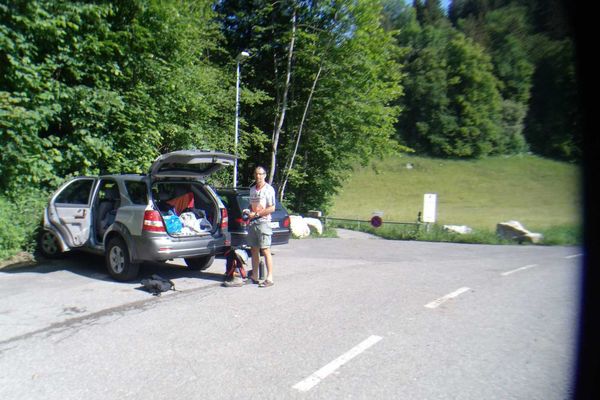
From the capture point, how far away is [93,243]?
799cm

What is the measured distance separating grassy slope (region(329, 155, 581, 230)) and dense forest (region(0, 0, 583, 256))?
1874cm

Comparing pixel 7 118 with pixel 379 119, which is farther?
pixel 379 119

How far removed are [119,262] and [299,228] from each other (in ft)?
31.4

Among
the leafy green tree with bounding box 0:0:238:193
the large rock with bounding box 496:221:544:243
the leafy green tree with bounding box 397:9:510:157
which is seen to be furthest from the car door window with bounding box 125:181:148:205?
the leafy green tree with bounding box 397:9:510:157

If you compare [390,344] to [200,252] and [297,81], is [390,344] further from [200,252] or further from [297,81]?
[297,81]

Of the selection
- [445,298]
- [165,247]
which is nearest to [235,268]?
[165,247]

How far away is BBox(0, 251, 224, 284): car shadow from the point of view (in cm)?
811

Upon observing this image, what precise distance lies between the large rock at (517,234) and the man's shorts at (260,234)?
13039 millimetres

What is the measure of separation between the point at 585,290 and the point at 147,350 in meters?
7.43

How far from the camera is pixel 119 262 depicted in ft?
24.5

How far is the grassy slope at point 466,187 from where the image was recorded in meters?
44.8

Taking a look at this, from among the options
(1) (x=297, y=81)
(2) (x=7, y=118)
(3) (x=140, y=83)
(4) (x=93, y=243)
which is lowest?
(4) (x=93, y=243)

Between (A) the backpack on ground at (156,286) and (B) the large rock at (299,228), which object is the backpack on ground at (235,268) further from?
(B) the large rock at (299,228)

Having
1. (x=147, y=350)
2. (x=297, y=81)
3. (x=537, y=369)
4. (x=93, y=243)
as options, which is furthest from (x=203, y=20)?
(x=537, y=369)
